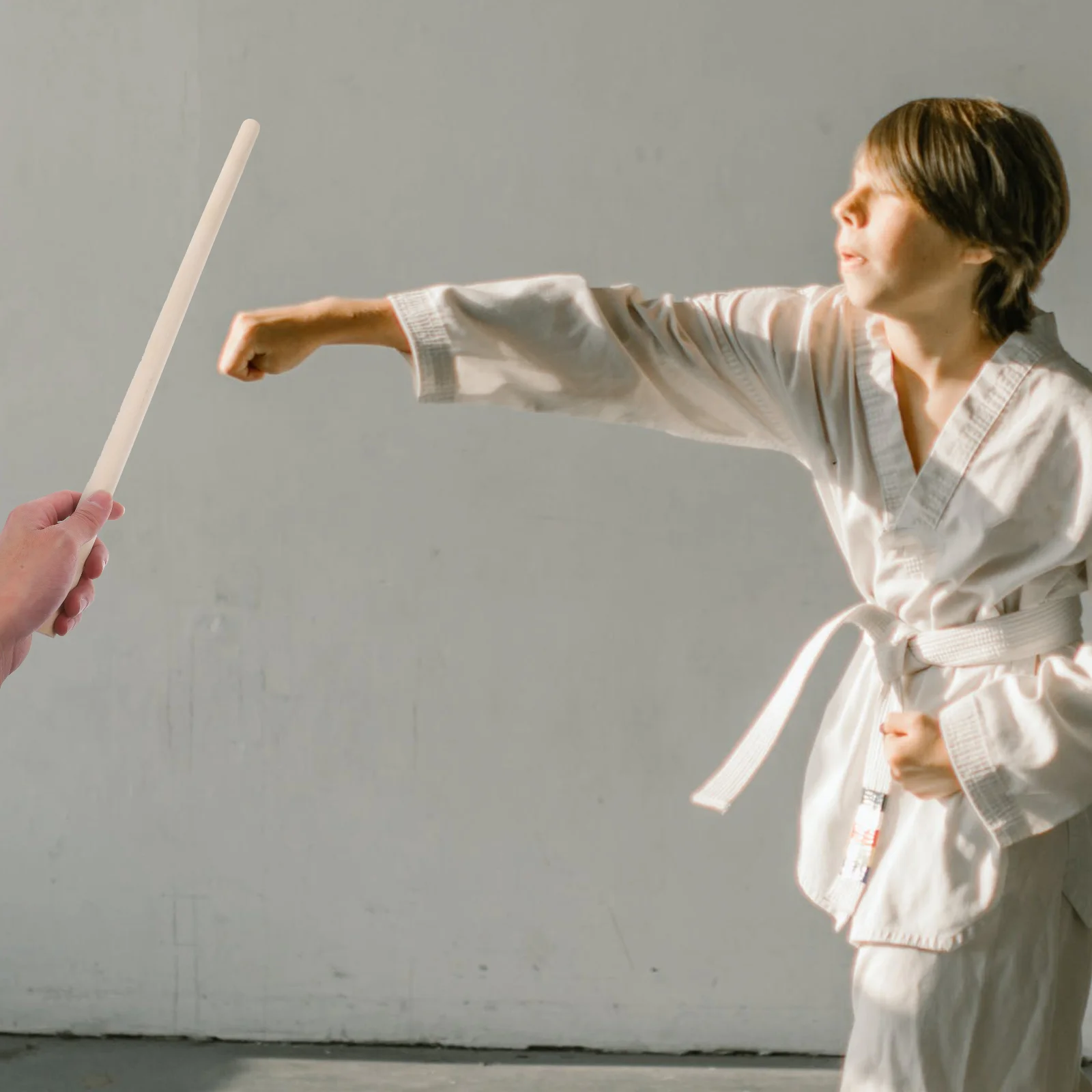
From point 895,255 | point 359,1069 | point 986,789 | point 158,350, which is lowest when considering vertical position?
point 359,1069

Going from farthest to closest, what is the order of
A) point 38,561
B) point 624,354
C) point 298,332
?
1. point 624,354
2. point 298,332
3. point 38,561

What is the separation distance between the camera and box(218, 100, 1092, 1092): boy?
4.47 feet

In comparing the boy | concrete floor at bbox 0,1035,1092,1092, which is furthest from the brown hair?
concrete floor at bbox 0,1035,1092,1092

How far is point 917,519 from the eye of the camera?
4.68 feet

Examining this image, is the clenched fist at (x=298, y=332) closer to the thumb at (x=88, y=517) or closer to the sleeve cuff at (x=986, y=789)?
the thumb at (x=88, y=517)

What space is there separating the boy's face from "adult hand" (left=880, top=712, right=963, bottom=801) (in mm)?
410

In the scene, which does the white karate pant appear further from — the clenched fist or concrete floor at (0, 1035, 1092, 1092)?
concrete floor at (0, 1035, 1092, 1092)

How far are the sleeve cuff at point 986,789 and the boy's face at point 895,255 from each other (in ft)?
1.42

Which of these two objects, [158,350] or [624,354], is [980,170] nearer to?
[624,354]

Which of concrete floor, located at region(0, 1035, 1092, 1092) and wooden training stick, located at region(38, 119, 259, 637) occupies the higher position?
wooden training stick, located at region(38, 119, 259, 637)

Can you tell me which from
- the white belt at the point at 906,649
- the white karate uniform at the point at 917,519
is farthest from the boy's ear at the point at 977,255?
the white belt at the point at 906,649

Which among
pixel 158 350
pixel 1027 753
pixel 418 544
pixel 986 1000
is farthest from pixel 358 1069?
pixel 158 350

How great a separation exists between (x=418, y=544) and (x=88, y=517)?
3.81 ft

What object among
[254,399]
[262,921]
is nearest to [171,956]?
[262,921]
